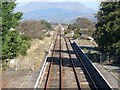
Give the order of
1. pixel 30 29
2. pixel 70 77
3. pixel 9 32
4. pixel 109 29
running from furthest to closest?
pixel 30 29 → pixel 109 29 → pixel 9 32 → pixel 70 77

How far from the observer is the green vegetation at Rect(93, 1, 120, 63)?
3245 centimetres

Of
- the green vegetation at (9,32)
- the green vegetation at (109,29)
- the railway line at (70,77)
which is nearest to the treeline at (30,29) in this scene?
the green vegetation at (109,29)

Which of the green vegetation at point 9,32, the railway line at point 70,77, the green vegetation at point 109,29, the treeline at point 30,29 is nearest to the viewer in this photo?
the railway line at point 70,77

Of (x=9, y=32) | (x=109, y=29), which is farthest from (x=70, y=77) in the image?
(x=109, y=29)

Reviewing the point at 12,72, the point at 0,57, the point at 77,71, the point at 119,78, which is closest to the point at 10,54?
the point at 0,57

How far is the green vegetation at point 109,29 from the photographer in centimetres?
3245

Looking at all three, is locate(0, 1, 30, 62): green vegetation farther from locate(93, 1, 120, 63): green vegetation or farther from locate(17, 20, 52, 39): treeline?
locate(17, 20, 52, 39): treeline

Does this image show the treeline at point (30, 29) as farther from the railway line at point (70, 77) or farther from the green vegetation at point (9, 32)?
the railway line at point (70, 77)

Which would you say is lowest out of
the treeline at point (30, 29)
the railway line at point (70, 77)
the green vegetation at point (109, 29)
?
the treeline at point (30, 29)

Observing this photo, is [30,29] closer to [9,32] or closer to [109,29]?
[109,29]

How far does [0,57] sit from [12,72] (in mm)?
2403

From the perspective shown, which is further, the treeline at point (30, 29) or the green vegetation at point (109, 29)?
the treeline at point (30, 29)

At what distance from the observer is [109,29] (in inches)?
1329

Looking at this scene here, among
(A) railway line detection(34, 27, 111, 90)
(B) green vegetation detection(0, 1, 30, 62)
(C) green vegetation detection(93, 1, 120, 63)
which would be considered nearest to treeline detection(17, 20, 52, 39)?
(C) green vegetation detection(93, 1, 120, 63)
